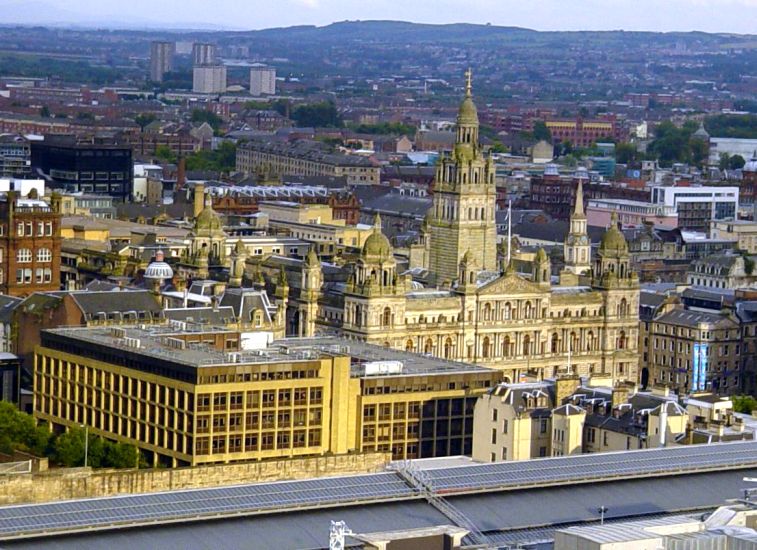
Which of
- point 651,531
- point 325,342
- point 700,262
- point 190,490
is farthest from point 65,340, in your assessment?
point 700,262

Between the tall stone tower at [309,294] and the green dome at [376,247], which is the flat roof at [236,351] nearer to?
the green dome at [376,247]

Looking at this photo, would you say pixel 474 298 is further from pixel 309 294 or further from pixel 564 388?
pixel 564 388

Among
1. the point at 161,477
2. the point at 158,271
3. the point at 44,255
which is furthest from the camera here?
the point at 44,255

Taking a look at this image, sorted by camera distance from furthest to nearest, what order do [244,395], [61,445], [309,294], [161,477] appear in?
1. [309,294]
2. [61,445]
3. [244,395]
4. [161,477]

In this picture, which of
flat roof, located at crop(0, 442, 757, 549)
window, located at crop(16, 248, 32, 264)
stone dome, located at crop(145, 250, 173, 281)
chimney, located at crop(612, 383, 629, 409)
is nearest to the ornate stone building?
stone dome, located at crop(145, 250, 173, 281)

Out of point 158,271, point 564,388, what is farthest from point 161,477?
point 158,271

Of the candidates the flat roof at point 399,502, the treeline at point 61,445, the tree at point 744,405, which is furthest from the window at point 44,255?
the flat roof at point 399,502

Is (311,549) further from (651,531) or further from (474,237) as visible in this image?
(474,237)
